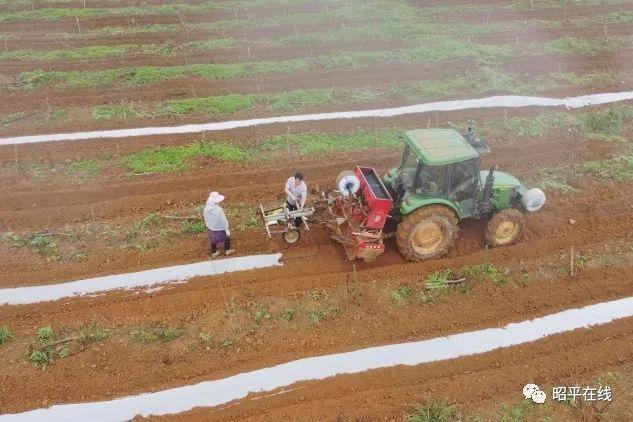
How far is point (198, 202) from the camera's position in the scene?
10.3 m

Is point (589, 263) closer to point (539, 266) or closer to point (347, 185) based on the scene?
point (539, 266)

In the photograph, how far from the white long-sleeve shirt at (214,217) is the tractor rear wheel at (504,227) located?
4357 millimetres

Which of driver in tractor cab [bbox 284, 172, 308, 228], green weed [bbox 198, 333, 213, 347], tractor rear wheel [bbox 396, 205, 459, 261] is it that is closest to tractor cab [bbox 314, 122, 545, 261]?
tractor rear wheel [bbox 396, 205, 459, 261]

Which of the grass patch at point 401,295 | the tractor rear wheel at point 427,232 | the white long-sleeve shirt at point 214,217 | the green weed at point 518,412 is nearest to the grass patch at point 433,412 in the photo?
the green weed at point 518,412

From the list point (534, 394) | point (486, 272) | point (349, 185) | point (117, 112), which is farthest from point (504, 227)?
point (117, 112)

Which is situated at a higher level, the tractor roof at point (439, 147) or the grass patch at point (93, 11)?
the grass patch at point (93, 11)

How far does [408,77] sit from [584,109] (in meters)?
4.77

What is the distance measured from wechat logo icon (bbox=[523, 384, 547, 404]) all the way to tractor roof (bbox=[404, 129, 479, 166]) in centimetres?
330

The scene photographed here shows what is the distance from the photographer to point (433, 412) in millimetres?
6316

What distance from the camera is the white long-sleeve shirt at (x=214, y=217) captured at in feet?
26.8

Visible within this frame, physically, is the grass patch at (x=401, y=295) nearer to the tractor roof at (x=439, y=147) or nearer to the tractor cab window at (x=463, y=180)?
the tractor cab window at (x=463, y=180)

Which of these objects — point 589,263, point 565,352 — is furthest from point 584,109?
point 565,352

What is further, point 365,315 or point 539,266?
point 539,266

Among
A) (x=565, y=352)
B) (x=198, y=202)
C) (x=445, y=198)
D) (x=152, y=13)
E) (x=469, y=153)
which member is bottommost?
(x=565, y=352)
